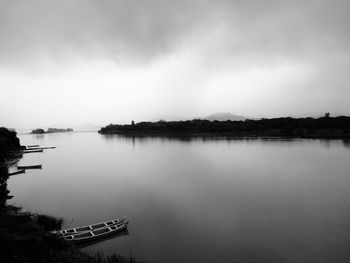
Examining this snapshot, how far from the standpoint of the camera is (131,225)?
17359 millimetres

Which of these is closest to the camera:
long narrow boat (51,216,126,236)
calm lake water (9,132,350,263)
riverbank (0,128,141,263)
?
riverbank (0,128,141,263)

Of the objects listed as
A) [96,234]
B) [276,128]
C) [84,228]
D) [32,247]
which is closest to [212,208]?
[96,234]

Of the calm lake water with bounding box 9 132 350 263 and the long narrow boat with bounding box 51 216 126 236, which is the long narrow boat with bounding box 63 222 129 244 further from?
the calm lake water with bounding box 9 132 350 263

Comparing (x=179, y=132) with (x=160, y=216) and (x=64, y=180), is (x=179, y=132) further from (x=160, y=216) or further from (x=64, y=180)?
(x=160, y=216)

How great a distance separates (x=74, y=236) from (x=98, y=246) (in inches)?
63.4

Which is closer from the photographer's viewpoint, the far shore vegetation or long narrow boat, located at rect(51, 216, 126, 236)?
long narrow boat, located at rect(51, 216, 126, 236)

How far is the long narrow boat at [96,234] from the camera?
13.8 metres

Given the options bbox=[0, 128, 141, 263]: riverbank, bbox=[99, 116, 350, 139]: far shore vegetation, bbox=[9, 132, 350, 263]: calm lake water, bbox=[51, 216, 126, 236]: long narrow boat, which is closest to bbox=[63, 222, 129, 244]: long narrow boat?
bbox=[51, 216, 126, 236]: long narrow boat

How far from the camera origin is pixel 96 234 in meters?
14.8

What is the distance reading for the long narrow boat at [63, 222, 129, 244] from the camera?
45.2ft

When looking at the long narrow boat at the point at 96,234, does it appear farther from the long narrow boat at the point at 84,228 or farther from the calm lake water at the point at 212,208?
the calm lake water at the point at 212,208

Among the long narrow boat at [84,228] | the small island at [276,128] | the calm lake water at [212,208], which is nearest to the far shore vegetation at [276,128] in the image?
the small island at [276,128]

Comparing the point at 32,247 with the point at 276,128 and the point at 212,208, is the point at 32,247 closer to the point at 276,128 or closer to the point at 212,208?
the point at 212,208

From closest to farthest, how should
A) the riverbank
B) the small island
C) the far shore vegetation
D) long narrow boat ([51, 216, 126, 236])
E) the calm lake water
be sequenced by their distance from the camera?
the riverbank
the calm lake water
long narrow boat ([51, 216, 126, 236])
the far shore vegetation
the small island
